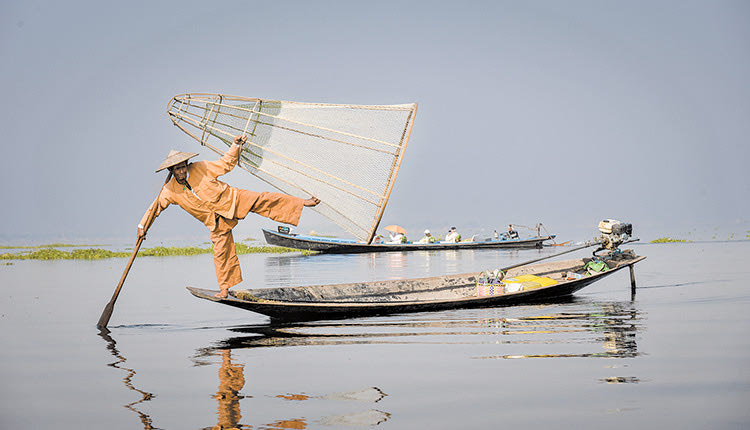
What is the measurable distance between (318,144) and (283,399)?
396 cm

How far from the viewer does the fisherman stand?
726 cm

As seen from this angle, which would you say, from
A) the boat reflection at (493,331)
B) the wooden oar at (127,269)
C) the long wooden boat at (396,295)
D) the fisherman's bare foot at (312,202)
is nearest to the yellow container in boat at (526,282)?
the long wooden boat at (396,295)

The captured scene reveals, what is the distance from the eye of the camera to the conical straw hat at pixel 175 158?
23.2 ft

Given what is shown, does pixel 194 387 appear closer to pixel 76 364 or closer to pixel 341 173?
pixel 76 364

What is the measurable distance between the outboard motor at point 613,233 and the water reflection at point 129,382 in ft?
26.4

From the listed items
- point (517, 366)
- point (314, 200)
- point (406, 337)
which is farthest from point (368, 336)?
point (517, 366)

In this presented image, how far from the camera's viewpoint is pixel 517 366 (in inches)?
210

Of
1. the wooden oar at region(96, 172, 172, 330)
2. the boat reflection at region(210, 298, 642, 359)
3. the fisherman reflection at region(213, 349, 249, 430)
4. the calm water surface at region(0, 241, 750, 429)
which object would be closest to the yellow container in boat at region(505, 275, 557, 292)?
the calm water surface at region(0, 241, 750, 429)

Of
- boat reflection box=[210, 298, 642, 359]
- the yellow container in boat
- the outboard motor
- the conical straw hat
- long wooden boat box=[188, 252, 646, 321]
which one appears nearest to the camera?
boat reflection box=[210, 298, 642, 359]

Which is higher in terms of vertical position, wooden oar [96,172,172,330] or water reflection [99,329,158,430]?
wooden oar [96,172,172,330]

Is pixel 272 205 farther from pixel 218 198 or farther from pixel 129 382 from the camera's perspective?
pixel 129 382

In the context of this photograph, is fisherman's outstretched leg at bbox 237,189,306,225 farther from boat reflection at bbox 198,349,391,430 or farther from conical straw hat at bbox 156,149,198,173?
boat reflection at bbox 198,349,391,430

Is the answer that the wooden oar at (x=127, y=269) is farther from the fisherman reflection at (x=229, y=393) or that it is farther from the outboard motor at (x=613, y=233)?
the outboard motor at (x=613, y=233)

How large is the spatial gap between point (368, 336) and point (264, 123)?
2.86 meters
